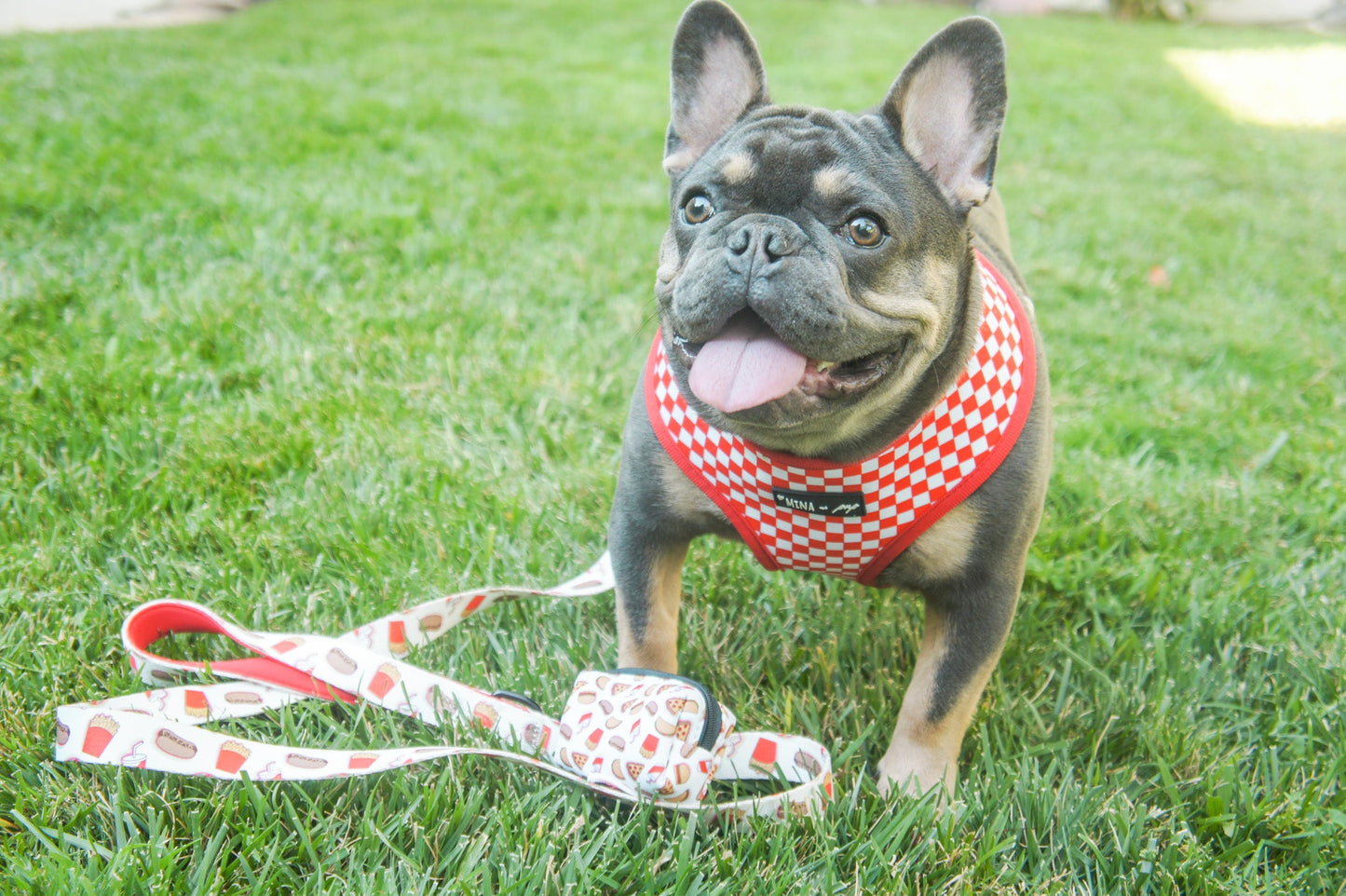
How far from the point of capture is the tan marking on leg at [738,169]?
7.00 feet

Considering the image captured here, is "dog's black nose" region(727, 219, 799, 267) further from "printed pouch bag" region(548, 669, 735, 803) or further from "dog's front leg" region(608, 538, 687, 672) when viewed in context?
"printed pouch bag" region(548, 669, 735, 803)

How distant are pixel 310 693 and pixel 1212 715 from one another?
2177 millimetres

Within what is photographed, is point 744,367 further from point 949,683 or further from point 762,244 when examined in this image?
point 949,683

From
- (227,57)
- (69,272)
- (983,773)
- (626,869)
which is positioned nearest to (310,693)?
(626,869)

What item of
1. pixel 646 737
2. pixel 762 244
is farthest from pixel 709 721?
pixel 762 244

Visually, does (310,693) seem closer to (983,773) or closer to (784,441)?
(784,441)

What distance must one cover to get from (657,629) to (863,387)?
2.49 feet

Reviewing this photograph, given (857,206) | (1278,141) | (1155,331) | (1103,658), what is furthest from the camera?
(1278,141)

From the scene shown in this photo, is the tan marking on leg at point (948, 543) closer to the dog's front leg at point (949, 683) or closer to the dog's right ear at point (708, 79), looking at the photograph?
the dog's front leg at point (949, 683)

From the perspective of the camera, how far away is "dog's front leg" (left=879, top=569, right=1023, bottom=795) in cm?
218

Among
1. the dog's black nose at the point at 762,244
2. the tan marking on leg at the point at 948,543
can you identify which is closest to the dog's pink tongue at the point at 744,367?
the dog's black nose at the point at 762,244

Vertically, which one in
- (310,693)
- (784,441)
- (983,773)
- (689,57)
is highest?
(689,57)

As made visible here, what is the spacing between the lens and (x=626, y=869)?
6.19 feet

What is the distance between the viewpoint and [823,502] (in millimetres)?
2180
